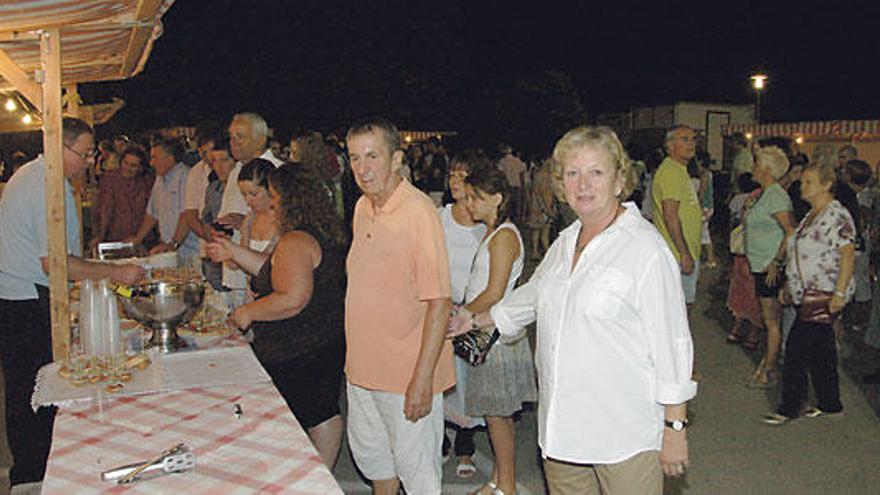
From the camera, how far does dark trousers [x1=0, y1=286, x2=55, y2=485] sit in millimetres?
4117

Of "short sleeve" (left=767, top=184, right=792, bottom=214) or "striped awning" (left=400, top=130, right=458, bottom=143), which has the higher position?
"striped awning" (left=400, top=130, right=458, bottom=143)

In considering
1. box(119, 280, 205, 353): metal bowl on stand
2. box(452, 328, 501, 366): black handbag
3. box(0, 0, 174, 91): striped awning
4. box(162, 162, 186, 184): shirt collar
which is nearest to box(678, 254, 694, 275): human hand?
box(452, 328, 501, 366): black handbag

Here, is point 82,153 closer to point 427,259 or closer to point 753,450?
point 427,259

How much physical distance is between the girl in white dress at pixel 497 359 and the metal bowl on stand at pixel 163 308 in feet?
4.39

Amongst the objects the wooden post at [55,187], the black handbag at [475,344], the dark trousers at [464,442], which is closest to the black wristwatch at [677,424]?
the black handbag at [475,344]

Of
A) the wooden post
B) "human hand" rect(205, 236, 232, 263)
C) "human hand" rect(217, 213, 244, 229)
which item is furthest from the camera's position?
"human hand" rect(217, 213, 244, 229)

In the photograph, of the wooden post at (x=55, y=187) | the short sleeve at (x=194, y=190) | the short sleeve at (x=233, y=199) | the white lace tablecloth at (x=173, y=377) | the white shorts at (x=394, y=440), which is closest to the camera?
the white lace tablecloth at (x=173, y=377)

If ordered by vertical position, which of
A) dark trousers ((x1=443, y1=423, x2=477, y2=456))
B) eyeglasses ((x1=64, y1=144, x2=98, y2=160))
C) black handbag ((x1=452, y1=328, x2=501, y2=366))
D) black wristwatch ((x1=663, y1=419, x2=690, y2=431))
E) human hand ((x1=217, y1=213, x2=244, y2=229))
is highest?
eyeglasses ((x1=64, y1=144, x2=98, y2=160))

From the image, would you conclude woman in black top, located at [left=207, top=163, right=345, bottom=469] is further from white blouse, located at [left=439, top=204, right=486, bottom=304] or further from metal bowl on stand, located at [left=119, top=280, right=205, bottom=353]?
white blouse, located at [left=439, top=204, right=486, bottom=304]

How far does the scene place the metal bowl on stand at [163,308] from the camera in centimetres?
352

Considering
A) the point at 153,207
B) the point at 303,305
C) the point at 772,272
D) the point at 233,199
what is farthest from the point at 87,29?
the point at 772,272

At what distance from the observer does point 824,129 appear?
1964 centimetres

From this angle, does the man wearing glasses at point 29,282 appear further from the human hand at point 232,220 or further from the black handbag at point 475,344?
the black handbag at point 475,344

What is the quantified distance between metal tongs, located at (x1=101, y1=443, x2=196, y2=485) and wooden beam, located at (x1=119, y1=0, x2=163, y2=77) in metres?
2.26
